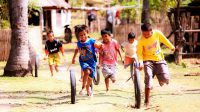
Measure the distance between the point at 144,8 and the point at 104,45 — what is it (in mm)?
12573

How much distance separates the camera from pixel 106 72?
1209cm

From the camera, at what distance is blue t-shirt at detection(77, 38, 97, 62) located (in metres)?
10.9

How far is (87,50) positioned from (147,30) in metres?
1.52

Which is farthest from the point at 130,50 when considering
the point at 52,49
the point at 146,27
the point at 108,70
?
the point at 146,27

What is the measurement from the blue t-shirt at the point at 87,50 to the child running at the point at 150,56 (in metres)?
1.15

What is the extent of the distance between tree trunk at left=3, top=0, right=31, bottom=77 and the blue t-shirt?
506 cm

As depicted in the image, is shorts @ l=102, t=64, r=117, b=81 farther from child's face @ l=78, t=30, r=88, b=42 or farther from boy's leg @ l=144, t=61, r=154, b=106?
boy's leg @ l=144, t=61, r=154, b=106

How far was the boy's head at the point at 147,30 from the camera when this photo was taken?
10.1m

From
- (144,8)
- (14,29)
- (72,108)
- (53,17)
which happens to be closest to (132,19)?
(53,17)

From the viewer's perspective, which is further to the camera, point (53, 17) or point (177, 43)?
point (53, 17)

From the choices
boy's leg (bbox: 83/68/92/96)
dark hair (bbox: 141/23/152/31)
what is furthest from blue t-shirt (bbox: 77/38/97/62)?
dark hair (bbox: 141/23/152/31)

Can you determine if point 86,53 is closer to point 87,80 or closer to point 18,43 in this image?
point 87,80

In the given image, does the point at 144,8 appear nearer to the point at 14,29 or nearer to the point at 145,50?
the point at 14,29

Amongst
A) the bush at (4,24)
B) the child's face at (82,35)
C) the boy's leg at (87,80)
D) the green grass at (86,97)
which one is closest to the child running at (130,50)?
the green grass at (86,97)
